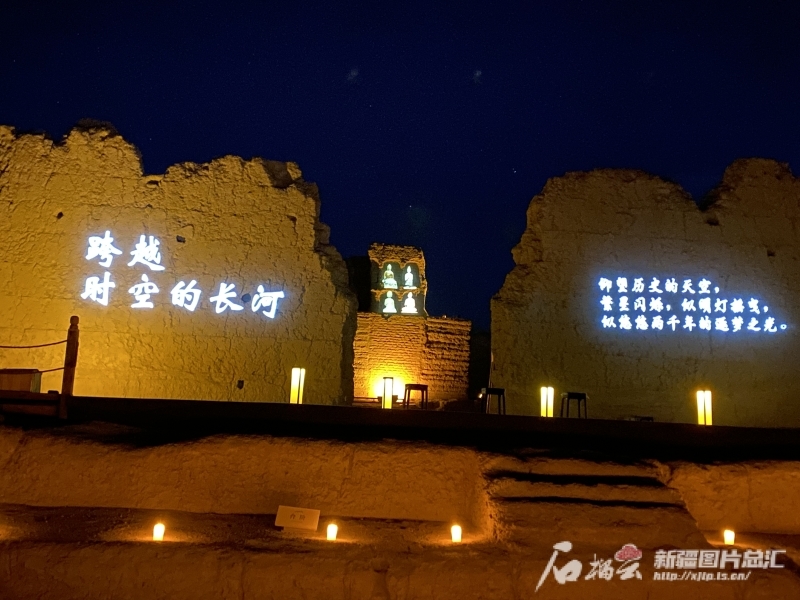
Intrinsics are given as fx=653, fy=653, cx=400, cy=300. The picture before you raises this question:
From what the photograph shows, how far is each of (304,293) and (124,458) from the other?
14.4 feet

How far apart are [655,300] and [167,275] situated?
7.11m

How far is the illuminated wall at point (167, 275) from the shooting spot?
8.98 metres

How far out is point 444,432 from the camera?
19.8 ft

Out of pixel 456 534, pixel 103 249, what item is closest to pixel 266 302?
pixel 103 249

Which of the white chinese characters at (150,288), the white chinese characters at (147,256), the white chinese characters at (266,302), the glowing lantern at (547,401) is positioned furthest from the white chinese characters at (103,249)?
the glowing lantern at (547,401)

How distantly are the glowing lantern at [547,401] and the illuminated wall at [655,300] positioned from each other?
2.56 feet

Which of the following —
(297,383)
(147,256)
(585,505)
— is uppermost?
(147,256)

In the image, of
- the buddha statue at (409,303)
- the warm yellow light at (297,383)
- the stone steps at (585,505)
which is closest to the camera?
the stone steps at (585,505)

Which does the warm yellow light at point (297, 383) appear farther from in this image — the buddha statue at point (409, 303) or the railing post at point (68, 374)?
the buddha statue at point (409, 303)

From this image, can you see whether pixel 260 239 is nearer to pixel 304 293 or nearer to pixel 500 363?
pixel 304 293

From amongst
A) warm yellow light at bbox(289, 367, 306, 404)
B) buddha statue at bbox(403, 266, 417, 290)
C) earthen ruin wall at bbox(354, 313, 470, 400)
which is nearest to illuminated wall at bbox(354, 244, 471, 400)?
earthen ruin wall at bbox(354, 313, 470, 400)

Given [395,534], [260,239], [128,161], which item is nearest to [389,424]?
[395,534]

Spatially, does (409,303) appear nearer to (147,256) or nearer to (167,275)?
(167,275)

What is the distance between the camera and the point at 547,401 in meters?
8.41
